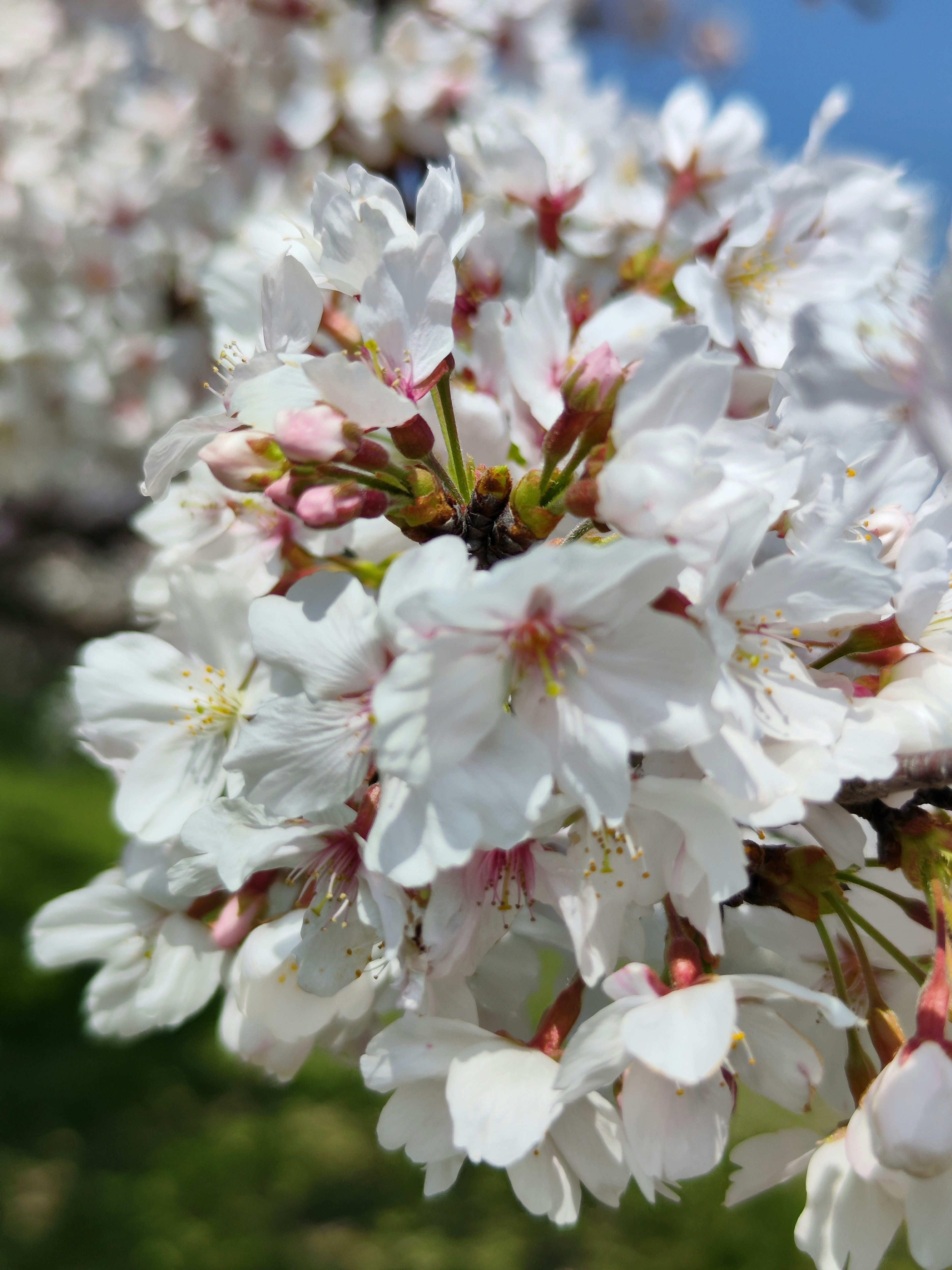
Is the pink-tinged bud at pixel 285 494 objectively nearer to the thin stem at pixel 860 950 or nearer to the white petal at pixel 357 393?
the white petal at pixel 357 393

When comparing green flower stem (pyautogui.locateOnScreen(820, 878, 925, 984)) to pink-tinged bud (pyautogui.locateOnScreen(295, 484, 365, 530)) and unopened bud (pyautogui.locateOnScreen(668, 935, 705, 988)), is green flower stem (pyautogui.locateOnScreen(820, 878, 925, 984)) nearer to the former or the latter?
unopened bud (pyautogui.locateOnScreen(668, 935, 705, 988))

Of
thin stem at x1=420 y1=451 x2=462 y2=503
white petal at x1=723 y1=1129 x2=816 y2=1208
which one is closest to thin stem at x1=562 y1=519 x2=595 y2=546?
thin stem at x1=420 y1=451 x2=462 y2=503

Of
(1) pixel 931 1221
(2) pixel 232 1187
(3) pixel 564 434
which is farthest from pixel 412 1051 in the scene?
(2) pixel 232 1187

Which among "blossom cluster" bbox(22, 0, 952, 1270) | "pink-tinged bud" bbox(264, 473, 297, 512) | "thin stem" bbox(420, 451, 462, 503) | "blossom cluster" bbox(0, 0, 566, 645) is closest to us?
"blossom cluster" bbox(22, 0, 952, 1270)

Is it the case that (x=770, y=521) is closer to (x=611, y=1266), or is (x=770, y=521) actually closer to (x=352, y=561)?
(x=352, y=561)

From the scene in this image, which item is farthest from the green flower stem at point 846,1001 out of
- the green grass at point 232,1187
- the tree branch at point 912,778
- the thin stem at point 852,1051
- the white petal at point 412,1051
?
the green grass at point 232,1187

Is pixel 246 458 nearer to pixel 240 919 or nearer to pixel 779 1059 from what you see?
pixel 240 919
